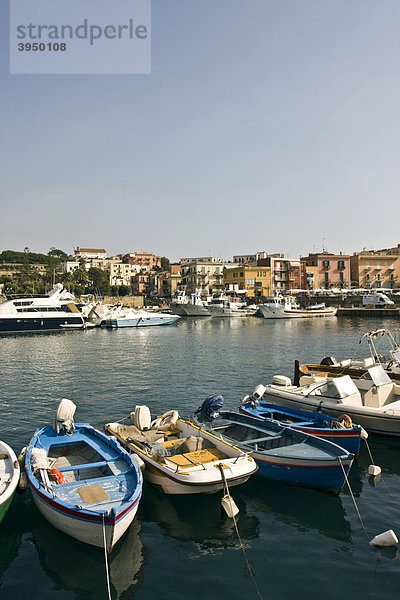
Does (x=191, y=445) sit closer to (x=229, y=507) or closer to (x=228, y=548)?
(x=229, y=507)

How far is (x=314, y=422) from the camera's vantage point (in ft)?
46.0

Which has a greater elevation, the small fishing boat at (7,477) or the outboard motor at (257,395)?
the outboard motor at (257,395)

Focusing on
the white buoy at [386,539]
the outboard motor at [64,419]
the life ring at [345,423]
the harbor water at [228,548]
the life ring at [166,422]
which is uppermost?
the outboard motor at [64,419]

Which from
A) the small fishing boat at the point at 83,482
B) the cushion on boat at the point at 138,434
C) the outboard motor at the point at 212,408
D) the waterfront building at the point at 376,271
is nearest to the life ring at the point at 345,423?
the outboard motor at the point at 212,408

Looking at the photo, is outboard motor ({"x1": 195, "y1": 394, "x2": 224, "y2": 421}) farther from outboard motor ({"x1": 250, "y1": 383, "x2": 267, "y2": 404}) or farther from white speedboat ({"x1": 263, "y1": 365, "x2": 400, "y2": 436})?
white speedboat ({"x1": 263, "y1": 365, "x2": 400, "y2": 436})

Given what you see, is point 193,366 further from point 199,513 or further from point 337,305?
point 337,305

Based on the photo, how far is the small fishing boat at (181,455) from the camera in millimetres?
10047

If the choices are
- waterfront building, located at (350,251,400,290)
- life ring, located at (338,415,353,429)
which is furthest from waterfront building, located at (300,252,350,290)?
life ring, located at (338,415,353,429)

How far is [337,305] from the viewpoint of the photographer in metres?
93.7

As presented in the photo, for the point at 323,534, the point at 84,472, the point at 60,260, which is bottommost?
the point at 323,534

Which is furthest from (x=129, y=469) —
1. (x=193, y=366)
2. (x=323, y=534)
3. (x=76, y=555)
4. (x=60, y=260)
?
(x=60, y=260)

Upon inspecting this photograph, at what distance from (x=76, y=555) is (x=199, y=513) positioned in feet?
9.58

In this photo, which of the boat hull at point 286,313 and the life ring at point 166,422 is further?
the boat hull at point 286,313

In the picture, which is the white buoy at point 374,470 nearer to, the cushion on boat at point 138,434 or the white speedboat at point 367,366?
the cushion on boat at point 138,434
